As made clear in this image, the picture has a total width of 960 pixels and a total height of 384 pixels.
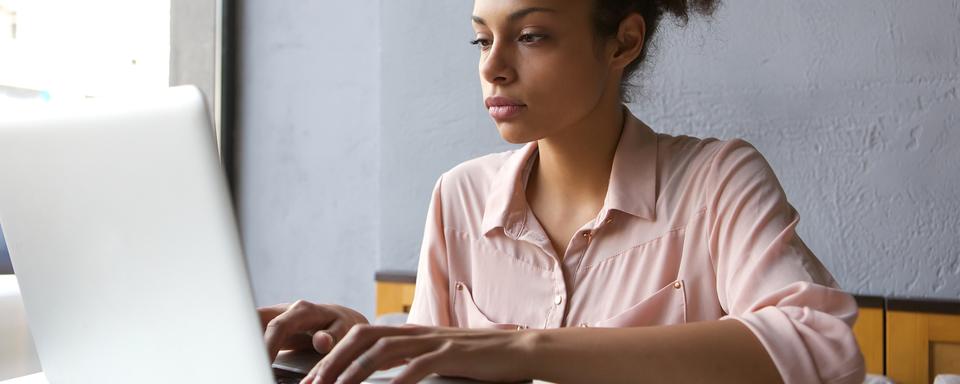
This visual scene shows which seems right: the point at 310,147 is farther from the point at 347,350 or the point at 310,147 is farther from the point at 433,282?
the point at 347,350

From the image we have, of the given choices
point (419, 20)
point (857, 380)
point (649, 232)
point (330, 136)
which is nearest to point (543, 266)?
point (649, 232)

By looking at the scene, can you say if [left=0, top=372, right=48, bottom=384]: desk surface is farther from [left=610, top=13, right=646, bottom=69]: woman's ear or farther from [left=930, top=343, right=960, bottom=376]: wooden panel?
[left=930, top=343, right=960, bottom=376]: wooden panel

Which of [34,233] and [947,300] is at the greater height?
[34,233]

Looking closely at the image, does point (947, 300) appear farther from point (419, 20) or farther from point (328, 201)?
point (328, 201)

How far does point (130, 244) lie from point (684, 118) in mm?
1602

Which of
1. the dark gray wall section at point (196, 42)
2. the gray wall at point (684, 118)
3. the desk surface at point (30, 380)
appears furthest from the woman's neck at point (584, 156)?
the dark gray wall section at point (196, 42)

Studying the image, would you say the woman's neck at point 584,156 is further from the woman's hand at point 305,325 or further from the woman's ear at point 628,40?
the woman's hand at point 305,325

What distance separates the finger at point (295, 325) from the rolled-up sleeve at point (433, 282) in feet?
1.27

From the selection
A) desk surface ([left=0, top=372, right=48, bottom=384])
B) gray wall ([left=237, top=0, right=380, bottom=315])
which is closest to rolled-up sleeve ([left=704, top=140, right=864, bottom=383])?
desk surface ([left=0, top=372, right=48, bottom=384])

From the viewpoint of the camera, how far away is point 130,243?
1.73 feet

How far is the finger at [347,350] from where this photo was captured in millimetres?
640

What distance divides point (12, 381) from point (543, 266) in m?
0.64

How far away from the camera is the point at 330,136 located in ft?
8.57

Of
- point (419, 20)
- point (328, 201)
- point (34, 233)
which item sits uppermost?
point (419, 20)
